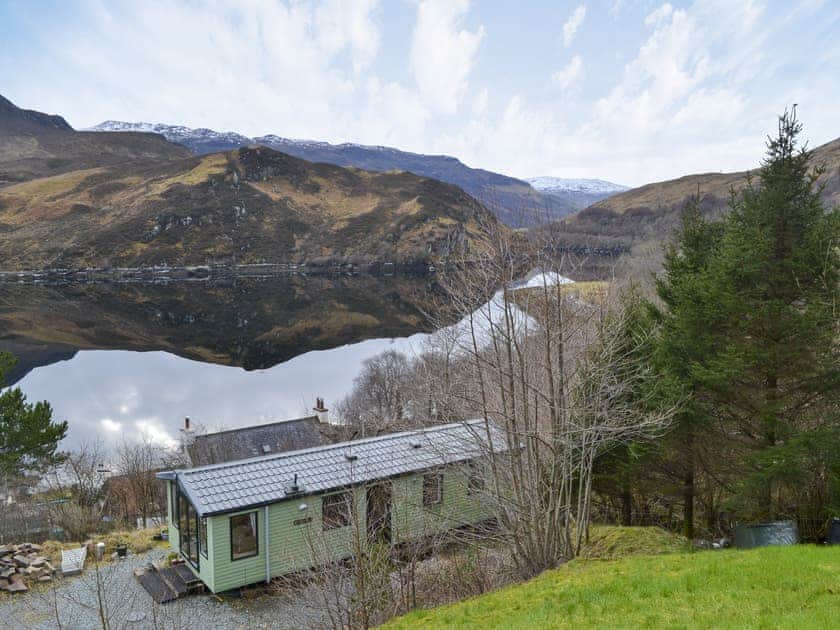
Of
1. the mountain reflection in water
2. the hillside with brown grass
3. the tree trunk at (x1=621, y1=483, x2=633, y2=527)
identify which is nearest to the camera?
the tree trunk at (x1=621, y1=483, x2=633, y2=527)

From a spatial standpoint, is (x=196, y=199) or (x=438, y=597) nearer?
(x=438, y=597)

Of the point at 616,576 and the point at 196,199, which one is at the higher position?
the point at 196,199

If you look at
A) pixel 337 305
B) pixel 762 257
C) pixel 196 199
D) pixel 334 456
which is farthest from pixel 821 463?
pixel 196 199

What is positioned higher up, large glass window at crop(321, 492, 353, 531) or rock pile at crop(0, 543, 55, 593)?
large glass window at crop(321, 492, 353, 531)

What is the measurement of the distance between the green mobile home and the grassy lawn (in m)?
5.20

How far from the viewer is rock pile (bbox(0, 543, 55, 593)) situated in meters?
17.1

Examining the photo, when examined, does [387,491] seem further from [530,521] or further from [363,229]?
[363,229]

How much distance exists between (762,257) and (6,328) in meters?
85.9

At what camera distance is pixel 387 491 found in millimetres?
17281

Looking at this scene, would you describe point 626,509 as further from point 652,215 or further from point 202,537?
point 652,215

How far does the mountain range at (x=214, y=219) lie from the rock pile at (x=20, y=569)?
122643mm

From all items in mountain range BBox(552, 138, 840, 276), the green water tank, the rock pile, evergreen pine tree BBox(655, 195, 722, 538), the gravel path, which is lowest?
the gravel path

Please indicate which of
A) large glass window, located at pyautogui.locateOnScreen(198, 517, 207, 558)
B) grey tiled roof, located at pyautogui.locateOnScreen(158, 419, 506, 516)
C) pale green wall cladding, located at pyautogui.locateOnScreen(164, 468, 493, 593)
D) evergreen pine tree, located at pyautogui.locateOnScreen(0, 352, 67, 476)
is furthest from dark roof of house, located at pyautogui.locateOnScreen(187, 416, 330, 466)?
pale green wall cladding, located at pyautogui.locateOnScreen(164, 468, 493, 593)

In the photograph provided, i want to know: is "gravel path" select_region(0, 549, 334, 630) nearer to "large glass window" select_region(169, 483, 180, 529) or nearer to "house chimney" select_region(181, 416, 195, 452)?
"large glass window" select_region(169, 483, 180, 529)
